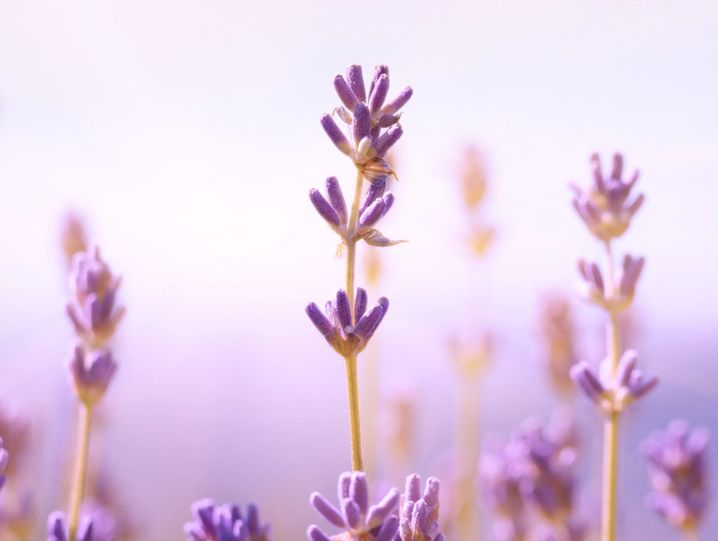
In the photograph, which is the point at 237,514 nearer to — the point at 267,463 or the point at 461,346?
the point at 461,346

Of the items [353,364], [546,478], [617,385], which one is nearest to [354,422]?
[353,364]

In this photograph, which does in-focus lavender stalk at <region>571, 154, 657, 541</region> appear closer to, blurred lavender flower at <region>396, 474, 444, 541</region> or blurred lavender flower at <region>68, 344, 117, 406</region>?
blurred lavender flower at <region>396, 474, 444, 541</region>

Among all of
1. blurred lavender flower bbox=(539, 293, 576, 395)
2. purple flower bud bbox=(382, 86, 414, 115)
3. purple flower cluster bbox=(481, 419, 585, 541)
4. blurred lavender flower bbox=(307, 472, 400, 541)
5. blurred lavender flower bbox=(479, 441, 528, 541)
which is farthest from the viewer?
blurred lavender flower bbox=(539, 293, 576, 395)

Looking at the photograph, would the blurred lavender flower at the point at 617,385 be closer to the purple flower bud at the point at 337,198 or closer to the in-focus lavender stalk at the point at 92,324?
the purple flower bud at the point at 337,198

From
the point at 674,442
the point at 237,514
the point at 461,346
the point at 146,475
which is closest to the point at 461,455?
the point at 461,346

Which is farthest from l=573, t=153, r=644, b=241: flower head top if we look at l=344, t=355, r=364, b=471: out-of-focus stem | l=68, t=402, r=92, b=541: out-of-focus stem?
l=68, t=402, r=92, b=541: out-of-focus stem

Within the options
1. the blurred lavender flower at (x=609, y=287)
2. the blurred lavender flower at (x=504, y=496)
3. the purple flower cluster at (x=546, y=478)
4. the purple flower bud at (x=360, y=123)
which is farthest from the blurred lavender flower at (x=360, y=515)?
the blurred lavender flower at (x=504, y=496)
